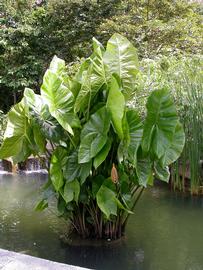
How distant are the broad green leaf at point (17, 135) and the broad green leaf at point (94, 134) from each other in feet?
1.80

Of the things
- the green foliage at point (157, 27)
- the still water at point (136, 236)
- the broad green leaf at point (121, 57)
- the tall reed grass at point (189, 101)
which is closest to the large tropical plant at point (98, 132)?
the broad green leaf at point (121, 57)

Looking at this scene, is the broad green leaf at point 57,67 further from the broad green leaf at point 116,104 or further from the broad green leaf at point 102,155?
the broad green leaf at point 102,155

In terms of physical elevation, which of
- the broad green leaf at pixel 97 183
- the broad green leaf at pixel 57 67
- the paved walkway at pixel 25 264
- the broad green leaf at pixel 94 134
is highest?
the broad green leaf at pixel 57 67

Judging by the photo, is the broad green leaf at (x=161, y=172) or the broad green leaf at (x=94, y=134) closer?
the broad green leaf at (x=94, y=134)

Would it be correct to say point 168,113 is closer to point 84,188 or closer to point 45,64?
point 84,188

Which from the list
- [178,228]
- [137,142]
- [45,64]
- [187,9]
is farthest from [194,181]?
[45,64]

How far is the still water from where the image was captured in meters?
3.79

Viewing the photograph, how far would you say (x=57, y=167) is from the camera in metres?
3.71

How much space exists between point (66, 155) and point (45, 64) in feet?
27.3

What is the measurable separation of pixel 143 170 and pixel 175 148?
1.15ft

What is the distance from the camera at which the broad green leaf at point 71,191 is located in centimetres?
363

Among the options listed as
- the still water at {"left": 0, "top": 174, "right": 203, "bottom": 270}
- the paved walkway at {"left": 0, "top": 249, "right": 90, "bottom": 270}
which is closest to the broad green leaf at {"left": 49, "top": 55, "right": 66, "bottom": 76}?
the still water at {"left": 0, "top": 174, "right": 203, "bottom": 270}

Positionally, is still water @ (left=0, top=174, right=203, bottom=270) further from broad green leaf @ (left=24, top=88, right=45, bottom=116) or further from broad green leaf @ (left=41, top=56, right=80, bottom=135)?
broad green leaf @ (left=24, top=88, right=45, bottom=116)

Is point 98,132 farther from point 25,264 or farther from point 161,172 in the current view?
point 25,264
